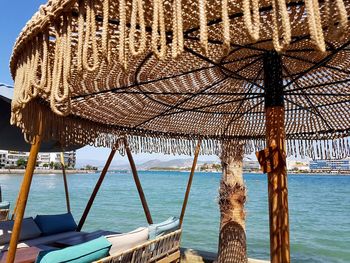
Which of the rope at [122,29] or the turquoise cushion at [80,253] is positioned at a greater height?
the rope at [122,29]

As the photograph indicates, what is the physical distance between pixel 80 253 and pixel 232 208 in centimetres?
300

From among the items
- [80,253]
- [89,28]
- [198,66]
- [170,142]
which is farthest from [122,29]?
[170,142]

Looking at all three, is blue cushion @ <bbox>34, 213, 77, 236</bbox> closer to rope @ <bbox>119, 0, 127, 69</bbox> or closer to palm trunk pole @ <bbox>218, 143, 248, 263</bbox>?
palm trunk pole @ <bbox>218, 143, 248, 263</bbox>

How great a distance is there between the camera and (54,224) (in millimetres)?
5035

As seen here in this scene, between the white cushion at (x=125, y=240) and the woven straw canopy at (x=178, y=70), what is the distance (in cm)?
106

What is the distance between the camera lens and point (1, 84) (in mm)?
3971

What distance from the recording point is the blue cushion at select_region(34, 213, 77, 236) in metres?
4.89

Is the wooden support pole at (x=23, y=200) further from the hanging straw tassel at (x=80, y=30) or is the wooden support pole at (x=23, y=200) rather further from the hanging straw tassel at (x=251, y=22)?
the hanging straw tassel at (x=251, y=22)

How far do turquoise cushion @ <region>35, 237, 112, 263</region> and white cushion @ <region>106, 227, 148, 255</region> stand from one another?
178mm

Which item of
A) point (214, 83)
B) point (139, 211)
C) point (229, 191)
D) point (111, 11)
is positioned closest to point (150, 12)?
point (111, 11)

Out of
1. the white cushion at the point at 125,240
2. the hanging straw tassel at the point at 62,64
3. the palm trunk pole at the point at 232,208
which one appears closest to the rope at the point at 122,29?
the hanging straw tassel at the point at 62,64

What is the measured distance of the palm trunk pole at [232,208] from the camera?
4895 mm

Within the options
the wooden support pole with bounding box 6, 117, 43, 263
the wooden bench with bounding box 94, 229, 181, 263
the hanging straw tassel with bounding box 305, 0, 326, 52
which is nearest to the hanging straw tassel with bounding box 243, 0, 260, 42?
the hanging straw tassel with bounding box 305, 0, 326, 52

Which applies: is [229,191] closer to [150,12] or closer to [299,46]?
[299,46]
